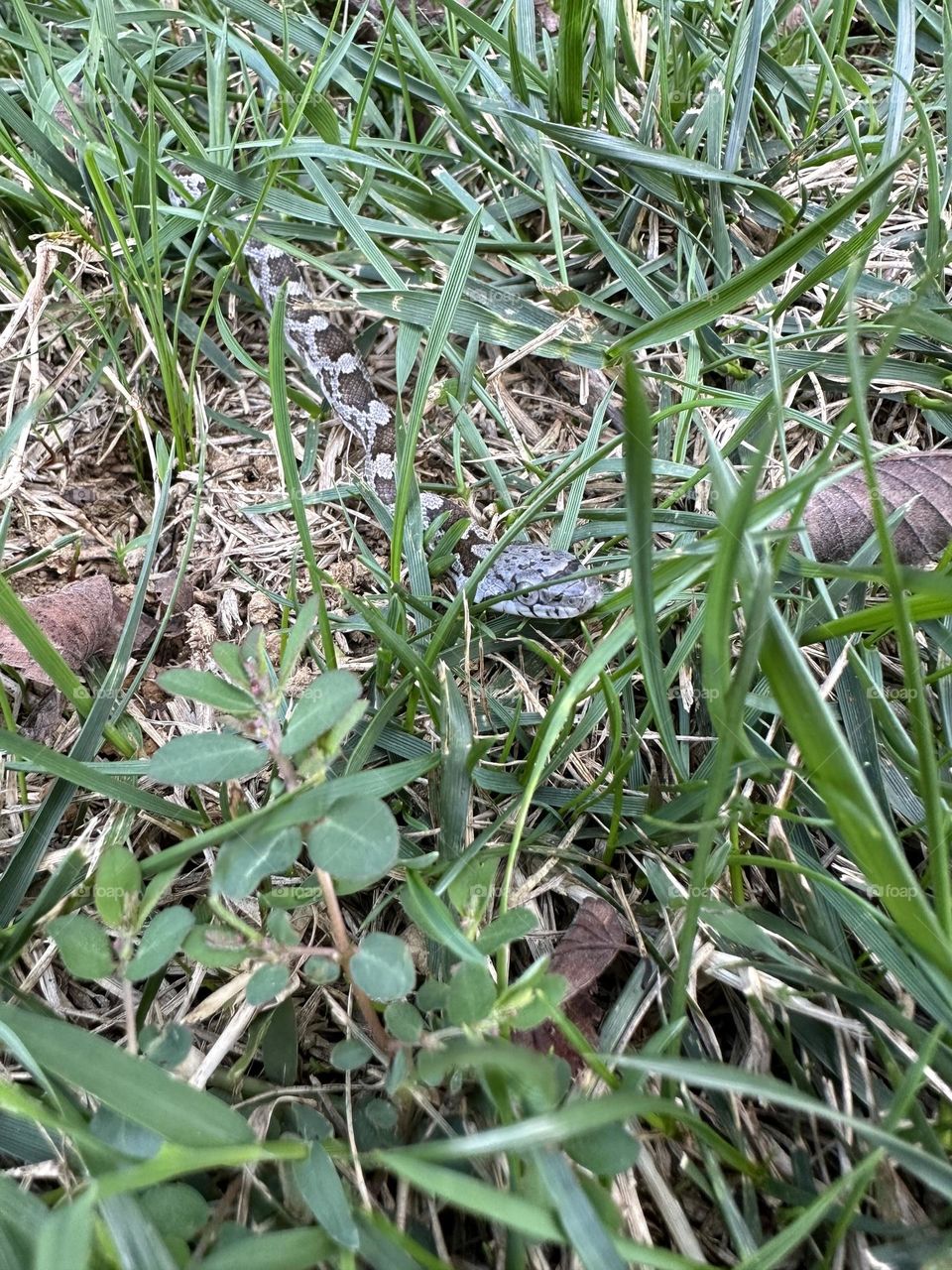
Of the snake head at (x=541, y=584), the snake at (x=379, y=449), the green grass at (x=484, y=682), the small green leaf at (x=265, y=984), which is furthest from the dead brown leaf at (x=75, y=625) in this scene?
the small green leaf at (x=265, y=984)

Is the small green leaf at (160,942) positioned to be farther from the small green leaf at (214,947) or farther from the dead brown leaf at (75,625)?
the dead brown leaf at (75,625)

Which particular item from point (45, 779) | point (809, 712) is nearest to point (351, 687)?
point (809, 712)

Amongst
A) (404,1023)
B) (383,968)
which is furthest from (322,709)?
(404,1023)

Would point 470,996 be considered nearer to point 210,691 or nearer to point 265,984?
point 265,984

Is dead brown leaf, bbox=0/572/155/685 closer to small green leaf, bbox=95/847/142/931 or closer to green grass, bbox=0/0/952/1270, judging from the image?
green grass, bbox=0/0/952/1270

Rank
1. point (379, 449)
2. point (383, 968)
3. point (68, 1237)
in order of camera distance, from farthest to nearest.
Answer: point (379, 449) < point (383, 968) < point (68, 1237)

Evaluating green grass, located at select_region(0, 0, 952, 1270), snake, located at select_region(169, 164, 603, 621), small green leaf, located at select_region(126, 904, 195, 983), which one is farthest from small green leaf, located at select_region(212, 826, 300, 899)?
snake, located at select_region(169, 164, 603, 621)
